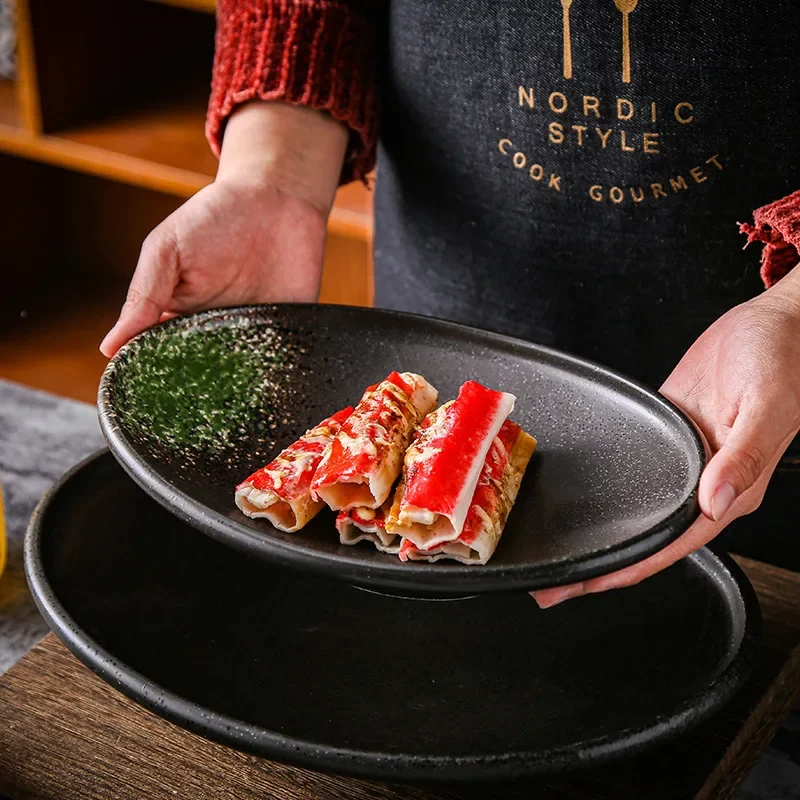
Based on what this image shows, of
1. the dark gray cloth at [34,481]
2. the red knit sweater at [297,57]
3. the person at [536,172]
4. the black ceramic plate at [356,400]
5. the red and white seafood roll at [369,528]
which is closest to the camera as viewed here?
the black ceramic plate at [356,400]

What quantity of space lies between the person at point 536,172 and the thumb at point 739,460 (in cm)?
6

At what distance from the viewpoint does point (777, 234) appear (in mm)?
999

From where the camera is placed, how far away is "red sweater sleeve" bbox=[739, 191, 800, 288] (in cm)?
96

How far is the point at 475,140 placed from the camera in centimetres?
117

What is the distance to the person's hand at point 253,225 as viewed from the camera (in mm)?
1067

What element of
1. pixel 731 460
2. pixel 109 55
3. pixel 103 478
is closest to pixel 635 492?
pixel 731 460

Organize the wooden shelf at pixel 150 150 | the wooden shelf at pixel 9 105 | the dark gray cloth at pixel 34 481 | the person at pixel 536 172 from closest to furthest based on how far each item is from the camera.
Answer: the dark gray cloth at pixel 34 481 → the person at pixel 536 172 → the wooden shelf at pixel 150 150 → the wooden shelf at pixel 9 105

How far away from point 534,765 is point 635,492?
0.22 metres

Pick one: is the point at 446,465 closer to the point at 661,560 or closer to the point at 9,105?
the point at 661,560

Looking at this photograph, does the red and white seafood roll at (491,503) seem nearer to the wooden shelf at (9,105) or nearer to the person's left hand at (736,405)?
the person's left hand at (736,405)

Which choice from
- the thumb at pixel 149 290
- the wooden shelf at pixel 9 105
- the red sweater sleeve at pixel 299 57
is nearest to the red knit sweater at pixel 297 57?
the red sweater sleeve at pixel 299 57

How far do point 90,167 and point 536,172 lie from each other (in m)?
1.51

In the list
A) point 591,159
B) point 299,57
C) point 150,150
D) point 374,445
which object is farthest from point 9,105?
point 374,445

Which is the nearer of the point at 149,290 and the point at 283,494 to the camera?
the point at 283,494
